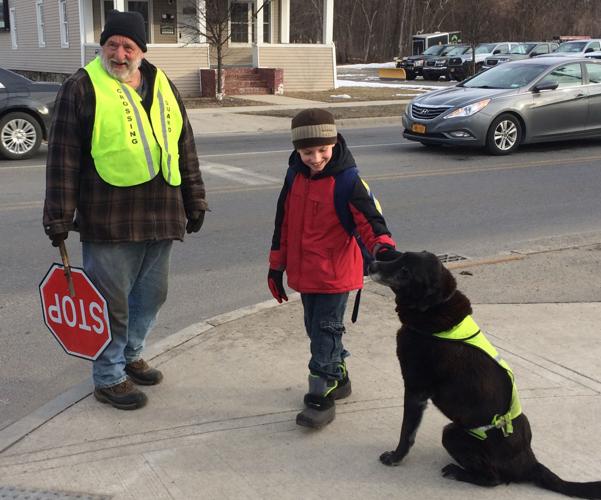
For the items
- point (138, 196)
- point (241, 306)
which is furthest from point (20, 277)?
point (138, 196)

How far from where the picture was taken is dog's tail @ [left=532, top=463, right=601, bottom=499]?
2.95m

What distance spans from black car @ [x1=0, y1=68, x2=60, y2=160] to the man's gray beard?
9100mm

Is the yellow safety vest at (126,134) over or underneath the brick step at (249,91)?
over

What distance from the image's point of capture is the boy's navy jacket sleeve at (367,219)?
11.0ft

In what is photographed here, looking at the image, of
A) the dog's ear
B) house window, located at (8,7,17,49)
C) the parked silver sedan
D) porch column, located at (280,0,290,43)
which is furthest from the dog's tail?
house window, located at (8,7,17,49)

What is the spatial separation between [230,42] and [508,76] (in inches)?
735

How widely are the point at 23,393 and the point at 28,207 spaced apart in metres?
4.90

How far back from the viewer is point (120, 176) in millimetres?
3582

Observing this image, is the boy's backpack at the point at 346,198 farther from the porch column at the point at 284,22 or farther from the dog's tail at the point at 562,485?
the porch column at the point at 284,22

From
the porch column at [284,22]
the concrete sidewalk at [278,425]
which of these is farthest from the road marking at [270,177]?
the porch column at [284,22]

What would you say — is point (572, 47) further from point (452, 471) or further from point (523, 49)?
point (452, 471)

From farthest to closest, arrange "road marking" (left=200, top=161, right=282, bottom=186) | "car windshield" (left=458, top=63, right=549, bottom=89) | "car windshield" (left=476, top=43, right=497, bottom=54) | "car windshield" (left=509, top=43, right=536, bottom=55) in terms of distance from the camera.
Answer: "car windshield" (left=476, top=43, right=497, bottom=54) → "car windshield" (left=509, top=43, right=536, bottom=55) → "car windshield" (left=458, top=63, right=549, bottom=89) → "road marking" (left=200, top=161, right=282, bottom=186)

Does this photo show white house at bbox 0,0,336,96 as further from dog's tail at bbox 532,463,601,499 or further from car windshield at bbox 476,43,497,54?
dog's tail at bbox 532,463,601,499

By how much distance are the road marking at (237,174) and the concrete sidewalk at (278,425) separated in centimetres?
544
